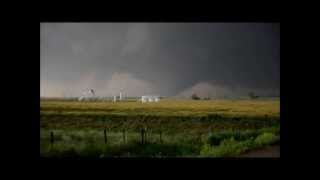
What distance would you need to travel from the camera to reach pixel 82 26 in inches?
265

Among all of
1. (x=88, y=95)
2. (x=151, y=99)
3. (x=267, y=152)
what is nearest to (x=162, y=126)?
(x=151, y=99)

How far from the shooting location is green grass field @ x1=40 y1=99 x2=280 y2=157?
6.60 metres

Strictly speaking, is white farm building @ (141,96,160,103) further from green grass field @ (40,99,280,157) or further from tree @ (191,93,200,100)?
tree @ (191,93,200,100)

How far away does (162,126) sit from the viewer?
6770 mm

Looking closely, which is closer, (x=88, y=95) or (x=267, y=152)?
(x=267, y=152)

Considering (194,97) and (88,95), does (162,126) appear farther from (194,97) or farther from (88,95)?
(88,95)

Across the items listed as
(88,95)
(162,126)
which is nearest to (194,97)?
(162,126)

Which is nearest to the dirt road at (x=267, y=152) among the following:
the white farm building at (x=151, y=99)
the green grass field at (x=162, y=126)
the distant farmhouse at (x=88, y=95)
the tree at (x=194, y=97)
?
the green grass field at (x=162, y=126)

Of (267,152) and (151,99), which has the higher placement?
(151,99)

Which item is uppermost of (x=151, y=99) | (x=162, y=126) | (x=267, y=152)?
(x=151, y=99)
